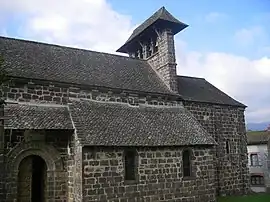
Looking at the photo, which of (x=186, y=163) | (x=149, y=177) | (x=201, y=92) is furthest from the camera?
(x=201, y=92)

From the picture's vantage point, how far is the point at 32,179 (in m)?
14.5

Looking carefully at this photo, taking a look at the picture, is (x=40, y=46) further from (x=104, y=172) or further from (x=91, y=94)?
(x=104, y=172)

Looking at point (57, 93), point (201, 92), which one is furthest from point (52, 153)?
point (201, 92)

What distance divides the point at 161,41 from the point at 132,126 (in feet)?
25.4

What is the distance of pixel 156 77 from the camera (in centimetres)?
2052

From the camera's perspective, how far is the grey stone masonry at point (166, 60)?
19.9 m

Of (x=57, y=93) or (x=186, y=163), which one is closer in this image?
(x=57, y=93)

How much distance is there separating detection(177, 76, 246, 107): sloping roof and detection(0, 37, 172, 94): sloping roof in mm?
1885

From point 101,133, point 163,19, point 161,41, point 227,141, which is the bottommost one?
point 227,141

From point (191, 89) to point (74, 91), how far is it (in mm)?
9029

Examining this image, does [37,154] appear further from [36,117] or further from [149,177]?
[149,177]

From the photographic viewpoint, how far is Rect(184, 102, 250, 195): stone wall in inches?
782

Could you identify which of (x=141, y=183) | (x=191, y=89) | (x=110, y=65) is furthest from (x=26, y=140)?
(x=191, y=89)

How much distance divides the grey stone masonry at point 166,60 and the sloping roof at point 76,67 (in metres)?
0.42
